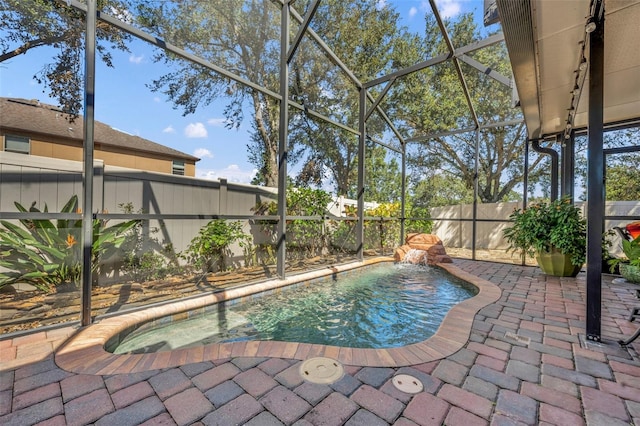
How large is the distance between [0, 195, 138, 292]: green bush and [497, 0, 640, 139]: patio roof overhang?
485 centimetres

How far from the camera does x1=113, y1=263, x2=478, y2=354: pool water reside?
8.52ft

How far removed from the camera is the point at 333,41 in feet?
21.9

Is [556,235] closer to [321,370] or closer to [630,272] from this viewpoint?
[630,272]

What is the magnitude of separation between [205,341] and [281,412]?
1.45 m

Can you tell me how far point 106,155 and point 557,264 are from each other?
346 inches

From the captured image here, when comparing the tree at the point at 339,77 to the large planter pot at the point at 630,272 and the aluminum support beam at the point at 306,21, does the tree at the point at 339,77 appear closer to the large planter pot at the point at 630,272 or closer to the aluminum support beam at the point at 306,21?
the aluminum support beam at the point at 306,21

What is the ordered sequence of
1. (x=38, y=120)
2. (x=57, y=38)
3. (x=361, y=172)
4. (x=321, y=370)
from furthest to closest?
(x=361, y=172), (x=38, y=120), (x=57, y=38), (x=321, y=370)

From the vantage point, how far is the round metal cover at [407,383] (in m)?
1.64

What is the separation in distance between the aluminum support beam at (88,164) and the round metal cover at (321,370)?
2.06 meters

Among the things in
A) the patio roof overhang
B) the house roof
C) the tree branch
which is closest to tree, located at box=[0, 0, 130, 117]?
the tree branch

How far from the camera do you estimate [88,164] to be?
247cm

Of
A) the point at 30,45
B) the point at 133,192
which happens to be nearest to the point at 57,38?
the point at 30,45

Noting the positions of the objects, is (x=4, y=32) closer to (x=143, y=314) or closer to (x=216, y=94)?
(x=216, y=94)

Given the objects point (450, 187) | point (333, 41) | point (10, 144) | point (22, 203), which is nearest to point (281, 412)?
point (22, 203)
